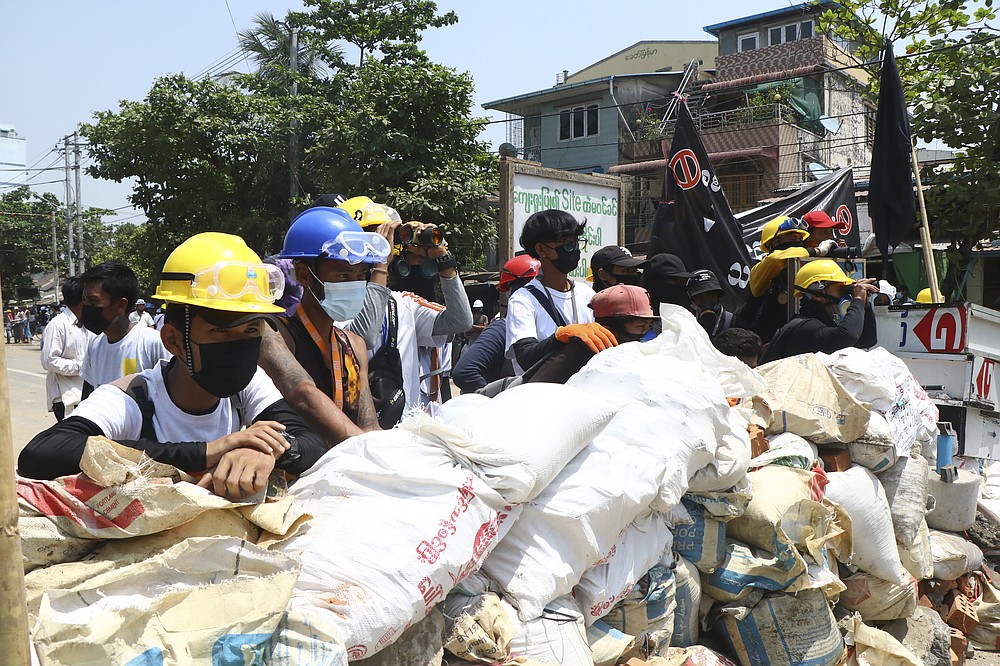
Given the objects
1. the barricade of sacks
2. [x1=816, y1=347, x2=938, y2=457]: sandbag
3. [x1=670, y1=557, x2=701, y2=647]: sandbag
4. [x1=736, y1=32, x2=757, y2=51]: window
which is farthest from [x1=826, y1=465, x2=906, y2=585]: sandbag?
[x1=736, y1=32, x2=757, y2=51]: window

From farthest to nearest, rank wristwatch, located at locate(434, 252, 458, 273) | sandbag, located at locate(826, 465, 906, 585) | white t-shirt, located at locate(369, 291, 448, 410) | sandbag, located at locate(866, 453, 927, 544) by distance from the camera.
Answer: sandbag, located at locate(866, 453, 927, 544)
wristwatch, located at locate(434, 252, 458, 273)
white t-shirt, located at locate(369, 291, 448, 410)
sandbag, located at locate(826, 465, 906, 585)

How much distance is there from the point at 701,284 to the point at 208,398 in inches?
109

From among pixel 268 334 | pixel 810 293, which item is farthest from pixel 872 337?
pixel 268 334

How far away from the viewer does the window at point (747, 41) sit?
3162 centimetres

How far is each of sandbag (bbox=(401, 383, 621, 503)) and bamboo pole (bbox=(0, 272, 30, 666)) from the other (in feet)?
3.44

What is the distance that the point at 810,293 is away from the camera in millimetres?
4148

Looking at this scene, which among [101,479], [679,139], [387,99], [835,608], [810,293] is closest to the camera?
[101,479]

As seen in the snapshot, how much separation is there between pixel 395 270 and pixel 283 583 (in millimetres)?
2152

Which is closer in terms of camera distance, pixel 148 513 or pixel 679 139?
pixel 148 513

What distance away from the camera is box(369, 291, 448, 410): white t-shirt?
10.5 ft

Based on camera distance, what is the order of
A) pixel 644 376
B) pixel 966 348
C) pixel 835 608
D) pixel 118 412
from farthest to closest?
pixel 966 348, pixel 835 608, pixel 644 376, pixel 118 412

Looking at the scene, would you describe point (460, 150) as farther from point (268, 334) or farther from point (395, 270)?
point (268, 334)

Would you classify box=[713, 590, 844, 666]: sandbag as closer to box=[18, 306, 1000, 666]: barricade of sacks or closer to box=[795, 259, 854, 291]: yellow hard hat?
box=[18, 306, 1000, 666]: barricade of sacks

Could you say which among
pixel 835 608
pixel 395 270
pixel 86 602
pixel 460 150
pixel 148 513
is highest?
pixel 460 150
